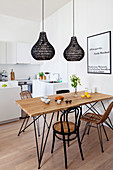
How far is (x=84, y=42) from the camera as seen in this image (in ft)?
11.8

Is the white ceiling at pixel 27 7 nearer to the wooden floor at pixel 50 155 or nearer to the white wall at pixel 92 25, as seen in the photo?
the white wall at pixel 92 25

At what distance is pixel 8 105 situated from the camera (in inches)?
125

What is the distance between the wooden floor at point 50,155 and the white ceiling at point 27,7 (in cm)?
351

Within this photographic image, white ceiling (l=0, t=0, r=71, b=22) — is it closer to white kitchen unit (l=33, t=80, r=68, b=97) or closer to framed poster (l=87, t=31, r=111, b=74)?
framed poster (l=87, t=31, r=111, b=74)

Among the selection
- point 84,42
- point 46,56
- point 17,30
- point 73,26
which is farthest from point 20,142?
point 17,30

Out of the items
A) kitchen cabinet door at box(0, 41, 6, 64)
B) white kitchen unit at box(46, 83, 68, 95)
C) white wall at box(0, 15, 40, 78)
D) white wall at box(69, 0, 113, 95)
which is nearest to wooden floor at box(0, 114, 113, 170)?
white wall at box(69, 0, 113, 95)

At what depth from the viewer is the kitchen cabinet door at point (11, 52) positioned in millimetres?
4801

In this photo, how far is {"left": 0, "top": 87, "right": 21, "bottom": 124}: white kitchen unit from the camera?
3.10 meters

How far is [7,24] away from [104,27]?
340 centimetres

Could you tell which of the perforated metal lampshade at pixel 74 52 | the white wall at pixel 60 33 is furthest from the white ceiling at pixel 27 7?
the perforated metal lampshade at pixel 74 52

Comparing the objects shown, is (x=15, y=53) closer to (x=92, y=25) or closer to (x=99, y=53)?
(x=92, y=25)

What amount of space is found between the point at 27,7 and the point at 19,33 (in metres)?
1.10

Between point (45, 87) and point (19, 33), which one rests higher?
point (19, 33)

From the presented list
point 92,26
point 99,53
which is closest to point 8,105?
point 99,53
